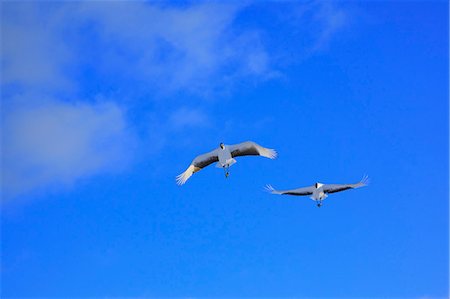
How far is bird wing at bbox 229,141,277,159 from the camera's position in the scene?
128625 mm

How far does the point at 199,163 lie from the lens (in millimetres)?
131000

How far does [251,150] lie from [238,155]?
1.18 m

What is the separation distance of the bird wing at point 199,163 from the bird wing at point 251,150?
5.99 ft

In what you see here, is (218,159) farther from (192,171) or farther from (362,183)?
(362,183)

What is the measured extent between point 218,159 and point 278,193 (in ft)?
21.8

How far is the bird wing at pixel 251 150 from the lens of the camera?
128625 millimetres

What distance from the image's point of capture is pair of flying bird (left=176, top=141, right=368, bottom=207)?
129 meters

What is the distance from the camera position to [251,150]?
12888 cm

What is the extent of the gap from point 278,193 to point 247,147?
21.5 feet

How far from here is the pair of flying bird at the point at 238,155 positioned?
128750mm

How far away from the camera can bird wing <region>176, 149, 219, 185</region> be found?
130m

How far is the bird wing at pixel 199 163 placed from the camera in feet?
427

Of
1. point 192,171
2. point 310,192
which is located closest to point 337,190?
point 310,192

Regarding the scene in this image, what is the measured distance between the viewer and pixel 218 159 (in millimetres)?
130000
